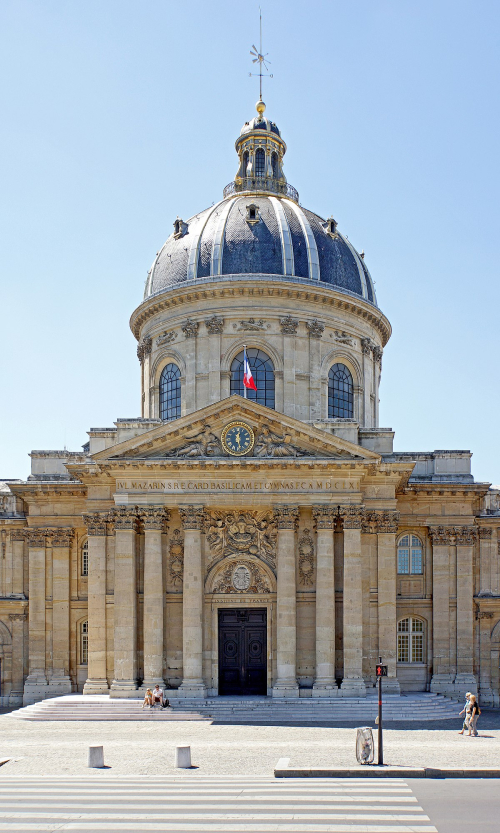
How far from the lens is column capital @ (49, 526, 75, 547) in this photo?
48.0 meters

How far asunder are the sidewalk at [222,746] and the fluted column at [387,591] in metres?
4.86

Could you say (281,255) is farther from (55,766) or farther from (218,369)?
(55,766)

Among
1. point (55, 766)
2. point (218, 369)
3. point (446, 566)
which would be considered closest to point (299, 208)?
point (218, 369)

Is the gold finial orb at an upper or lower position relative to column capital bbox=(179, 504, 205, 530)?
upper

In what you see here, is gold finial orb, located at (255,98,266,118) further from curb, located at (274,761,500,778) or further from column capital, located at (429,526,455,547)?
curb, located at (274,761,500,778)

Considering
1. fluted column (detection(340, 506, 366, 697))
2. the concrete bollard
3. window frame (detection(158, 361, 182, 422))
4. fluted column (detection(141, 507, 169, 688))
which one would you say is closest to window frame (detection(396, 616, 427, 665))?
fluted column (detection(340, 506, 366, 697))

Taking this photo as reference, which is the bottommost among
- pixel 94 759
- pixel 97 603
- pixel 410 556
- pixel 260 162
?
pixel 94 759

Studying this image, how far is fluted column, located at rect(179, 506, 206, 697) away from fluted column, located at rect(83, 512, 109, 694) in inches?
158

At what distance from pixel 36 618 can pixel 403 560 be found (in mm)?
18081

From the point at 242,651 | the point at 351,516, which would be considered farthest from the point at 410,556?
the point at 242,651

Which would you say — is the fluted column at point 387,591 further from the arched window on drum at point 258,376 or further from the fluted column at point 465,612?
the arched window on drum at point 258,376

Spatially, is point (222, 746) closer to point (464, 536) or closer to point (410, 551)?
point (410, 551)

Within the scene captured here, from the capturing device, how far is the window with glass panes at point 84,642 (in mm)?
47034

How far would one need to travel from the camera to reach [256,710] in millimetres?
39781
